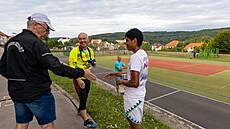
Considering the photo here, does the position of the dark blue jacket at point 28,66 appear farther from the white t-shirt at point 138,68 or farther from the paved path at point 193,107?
the paved path at point 193,107

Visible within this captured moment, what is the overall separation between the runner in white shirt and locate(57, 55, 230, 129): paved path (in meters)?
3.67

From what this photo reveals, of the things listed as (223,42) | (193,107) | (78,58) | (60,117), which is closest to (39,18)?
(78,58)

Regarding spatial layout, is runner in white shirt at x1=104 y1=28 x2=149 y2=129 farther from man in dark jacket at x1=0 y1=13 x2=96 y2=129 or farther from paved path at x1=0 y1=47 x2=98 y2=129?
paved path at x1=0 y1=47 x2=98 y2=129

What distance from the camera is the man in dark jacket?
80.6 inches

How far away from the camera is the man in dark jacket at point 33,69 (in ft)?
6.72

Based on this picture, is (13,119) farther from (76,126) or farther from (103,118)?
(103,118)

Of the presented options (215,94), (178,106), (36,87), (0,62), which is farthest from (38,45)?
(215,94)

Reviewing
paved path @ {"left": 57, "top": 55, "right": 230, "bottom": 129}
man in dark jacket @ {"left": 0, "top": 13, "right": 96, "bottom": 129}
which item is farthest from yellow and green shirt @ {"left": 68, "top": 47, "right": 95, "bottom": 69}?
paved path @ {"left": 57, "top": 55, "right": 230, "bottom": 129}

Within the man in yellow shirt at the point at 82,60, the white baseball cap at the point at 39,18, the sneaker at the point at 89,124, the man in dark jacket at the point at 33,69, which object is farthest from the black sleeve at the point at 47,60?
the sneaker at the point at 89,124

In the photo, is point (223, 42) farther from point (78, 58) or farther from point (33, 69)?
point (33, 69)

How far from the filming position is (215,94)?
1038 centimetres

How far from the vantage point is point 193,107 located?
7883mm

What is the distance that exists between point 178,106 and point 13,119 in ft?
A: 21.3

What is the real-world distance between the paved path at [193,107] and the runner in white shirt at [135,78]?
3.67 meters
